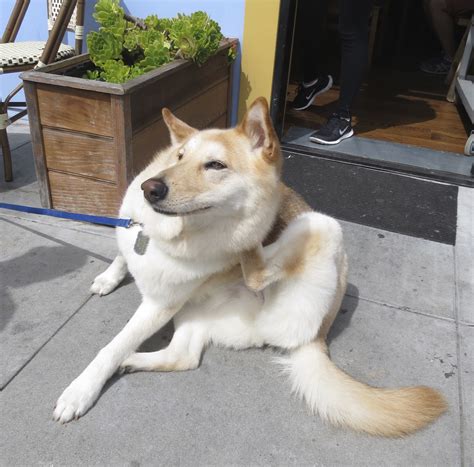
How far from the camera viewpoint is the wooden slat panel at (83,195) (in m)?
2.95

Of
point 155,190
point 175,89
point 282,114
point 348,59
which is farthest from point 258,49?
point 155,190

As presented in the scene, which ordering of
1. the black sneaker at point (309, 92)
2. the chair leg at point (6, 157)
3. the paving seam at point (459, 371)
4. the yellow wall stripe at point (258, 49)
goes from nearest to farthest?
the paving seam at point (459, 371), the chair leg at point (6, 157), the yellow wall stripe at point (258, 49), the black sneaker at point (309, 92)

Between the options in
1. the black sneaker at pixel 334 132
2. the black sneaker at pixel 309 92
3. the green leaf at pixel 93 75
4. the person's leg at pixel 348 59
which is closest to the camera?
the green leaf at pixel 93 75

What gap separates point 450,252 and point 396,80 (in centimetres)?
426

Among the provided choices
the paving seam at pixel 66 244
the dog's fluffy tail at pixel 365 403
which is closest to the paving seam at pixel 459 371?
the dog's fluffy tail at pixel 365 403

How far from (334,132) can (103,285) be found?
267 cm

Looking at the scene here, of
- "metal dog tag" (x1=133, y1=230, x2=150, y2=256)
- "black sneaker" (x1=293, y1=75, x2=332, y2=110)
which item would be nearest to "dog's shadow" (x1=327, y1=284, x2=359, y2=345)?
"metal dog tag" (x1=133, y1=230, x2=150, y2=256)

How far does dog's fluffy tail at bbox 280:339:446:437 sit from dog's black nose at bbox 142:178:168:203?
0.96 metres

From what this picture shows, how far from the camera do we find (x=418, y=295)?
269cm

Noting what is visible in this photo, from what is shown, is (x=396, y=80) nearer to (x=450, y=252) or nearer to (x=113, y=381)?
(x=450, y=252)

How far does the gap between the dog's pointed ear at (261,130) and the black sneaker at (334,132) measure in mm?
2527

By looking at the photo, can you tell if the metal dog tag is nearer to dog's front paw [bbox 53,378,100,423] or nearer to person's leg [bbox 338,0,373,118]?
dog's front paw [bbox 53,378,100,423]

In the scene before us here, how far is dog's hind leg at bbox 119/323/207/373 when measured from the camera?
204cm

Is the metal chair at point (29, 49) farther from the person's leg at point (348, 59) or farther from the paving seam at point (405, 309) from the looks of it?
the paving seam at point (405, 309)
